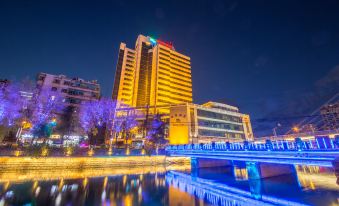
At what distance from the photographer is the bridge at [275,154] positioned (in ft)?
46.4

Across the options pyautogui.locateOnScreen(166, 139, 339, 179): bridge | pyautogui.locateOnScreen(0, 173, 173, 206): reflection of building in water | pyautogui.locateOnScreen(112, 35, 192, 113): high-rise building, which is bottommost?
pyautogui.locateOnScreen(0, 173, 173, 206): reflection of building in water

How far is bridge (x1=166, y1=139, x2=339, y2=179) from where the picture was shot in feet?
46.4

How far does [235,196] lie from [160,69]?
79.9 metres

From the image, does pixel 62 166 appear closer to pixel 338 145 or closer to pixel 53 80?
pixel 338 145

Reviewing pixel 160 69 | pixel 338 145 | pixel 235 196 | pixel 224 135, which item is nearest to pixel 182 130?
pixel 224 135

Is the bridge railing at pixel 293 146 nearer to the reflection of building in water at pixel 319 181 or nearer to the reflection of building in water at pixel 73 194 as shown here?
the reflection of building in water at pixel 319 181

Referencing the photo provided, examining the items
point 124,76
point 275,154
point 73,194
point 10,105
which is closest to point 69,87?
point 10,105

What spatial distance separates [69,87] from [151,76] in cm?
4087

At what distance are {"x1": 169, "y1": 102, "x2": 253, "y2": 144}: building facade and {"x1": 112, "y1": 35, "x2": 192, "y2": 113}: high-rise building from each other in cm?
1977

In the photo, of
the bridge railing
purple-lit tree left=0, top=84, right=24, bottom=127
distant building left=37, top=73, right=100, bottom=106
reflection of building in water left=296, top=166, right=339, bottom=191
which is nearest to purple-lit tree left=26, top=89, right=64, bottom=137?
purple-lit tree left=0, top=84, right=24, bottom=127

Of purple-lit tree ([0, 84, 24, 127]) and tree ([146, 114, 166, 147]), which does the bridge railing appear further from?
purple-lit tree ([0, 84, 24, 127])

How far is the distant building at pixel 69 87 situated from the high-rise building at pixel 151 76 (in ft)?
64.9

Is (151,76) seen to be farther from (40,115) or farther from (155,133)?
(40,115)

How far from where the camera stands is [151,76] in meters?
92.1
